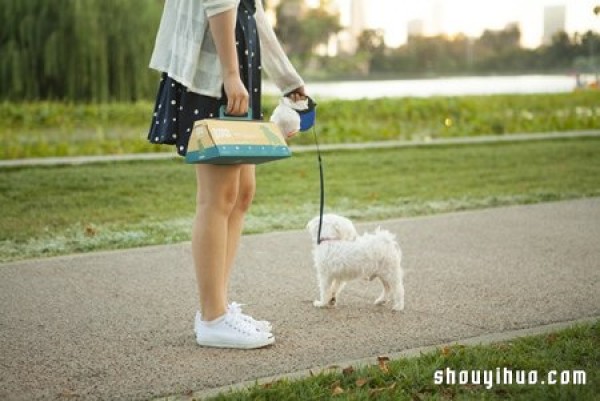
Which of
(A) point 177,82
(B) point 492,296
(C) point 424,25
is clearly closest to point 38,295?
(A) point 177,82

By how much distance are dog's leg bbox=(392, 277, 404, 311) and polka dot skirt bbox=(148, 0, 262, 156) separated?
131cm

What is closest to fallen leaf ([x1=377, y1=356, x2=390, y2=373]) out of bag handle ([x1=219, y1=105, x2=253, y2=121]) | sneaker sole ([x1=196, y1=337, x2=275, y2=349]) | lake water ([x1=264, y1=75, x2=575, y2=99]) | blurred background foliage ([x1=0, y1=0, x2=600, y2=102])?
sneaker sole ([x1=196, y1=337, x2=275, y2=349])

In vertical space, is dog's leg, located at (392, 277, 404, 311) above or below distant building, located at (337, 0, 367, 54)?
below

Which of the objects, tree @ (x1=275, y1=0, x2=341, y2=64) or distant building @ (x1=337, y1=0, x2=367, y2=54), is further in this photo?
tree @ (x1=275, y1=0, x2=341, y2=64)

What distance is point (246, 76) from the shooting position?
3998 millimetres

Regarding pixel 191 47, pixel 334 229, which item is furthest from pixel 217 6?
pixel 334 229

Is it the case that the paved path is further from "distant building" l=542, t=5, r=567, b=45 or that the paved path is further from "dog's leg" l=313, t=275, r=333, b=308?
"distant building" l=542, t=5, r=567, b=45

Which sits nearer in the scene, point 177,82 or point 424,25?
point 177,82

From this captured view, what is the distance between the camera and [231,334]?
159 inches

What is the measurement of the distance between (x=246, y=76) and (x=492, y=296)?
6.72ft

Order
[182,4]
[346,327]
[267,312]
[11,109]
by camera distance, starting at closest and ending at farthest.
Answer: [182,4] → [346,327] → [267,312] → [11,109]

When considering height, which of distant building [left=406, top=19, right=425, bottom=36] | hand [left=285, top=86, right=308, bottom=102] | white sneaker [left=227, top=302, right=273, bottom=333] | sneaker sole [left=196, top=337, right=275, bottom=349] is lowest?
sneaker sole [left=196, top=337, right=275, bottom=349]

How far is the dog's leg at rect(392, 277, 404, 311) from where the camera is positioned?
15.6ft

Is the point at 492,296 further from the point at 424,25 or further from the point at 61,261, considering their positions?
the point at 424,25
